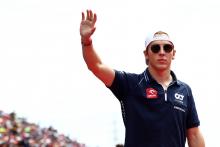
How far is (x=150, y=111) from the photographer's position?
4.66 metres

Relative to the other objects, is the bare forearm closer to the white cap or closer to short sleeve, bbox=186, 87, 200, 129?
the white cap

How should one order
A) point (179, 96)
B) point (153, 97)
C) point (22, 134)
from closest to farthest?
point (153, 97) < point (179, 96) < point (22, 134)

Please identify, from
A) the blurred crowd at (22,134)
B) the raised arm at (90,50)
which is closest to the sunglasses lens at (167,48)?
the raised arm at (90,50)

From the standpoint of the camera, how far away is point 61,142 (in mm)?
28234

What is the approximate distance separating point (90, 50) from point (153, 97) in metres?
0.63

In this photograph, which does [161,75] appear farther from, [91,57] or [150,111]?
[91,57]

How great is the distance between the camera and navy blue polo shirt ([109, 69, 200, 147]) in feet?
15.1

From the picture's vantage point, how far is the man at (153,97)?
4.59 metres

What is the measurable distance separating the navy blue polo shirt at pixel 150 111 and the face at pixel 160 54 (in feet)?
0.40

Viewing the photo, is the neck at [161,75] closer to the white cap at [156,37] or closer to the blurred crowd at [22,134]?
the white cap at [156,37]

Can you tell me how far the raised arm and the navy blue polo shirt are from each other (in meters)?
0.14

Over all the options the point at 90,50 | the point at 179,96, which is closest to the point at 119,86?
A: the point at 90,50

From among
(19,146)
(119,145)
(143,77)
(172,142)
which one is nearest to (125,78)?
(143,77)

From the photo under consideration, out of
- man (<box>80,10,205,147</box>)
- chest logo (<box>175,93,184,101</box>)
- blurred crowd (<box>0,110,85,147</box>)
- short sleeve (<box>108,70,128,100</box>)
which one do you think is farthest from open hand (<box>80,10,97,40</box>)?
blurred crowd (<box>0,110,85,147</box>)
